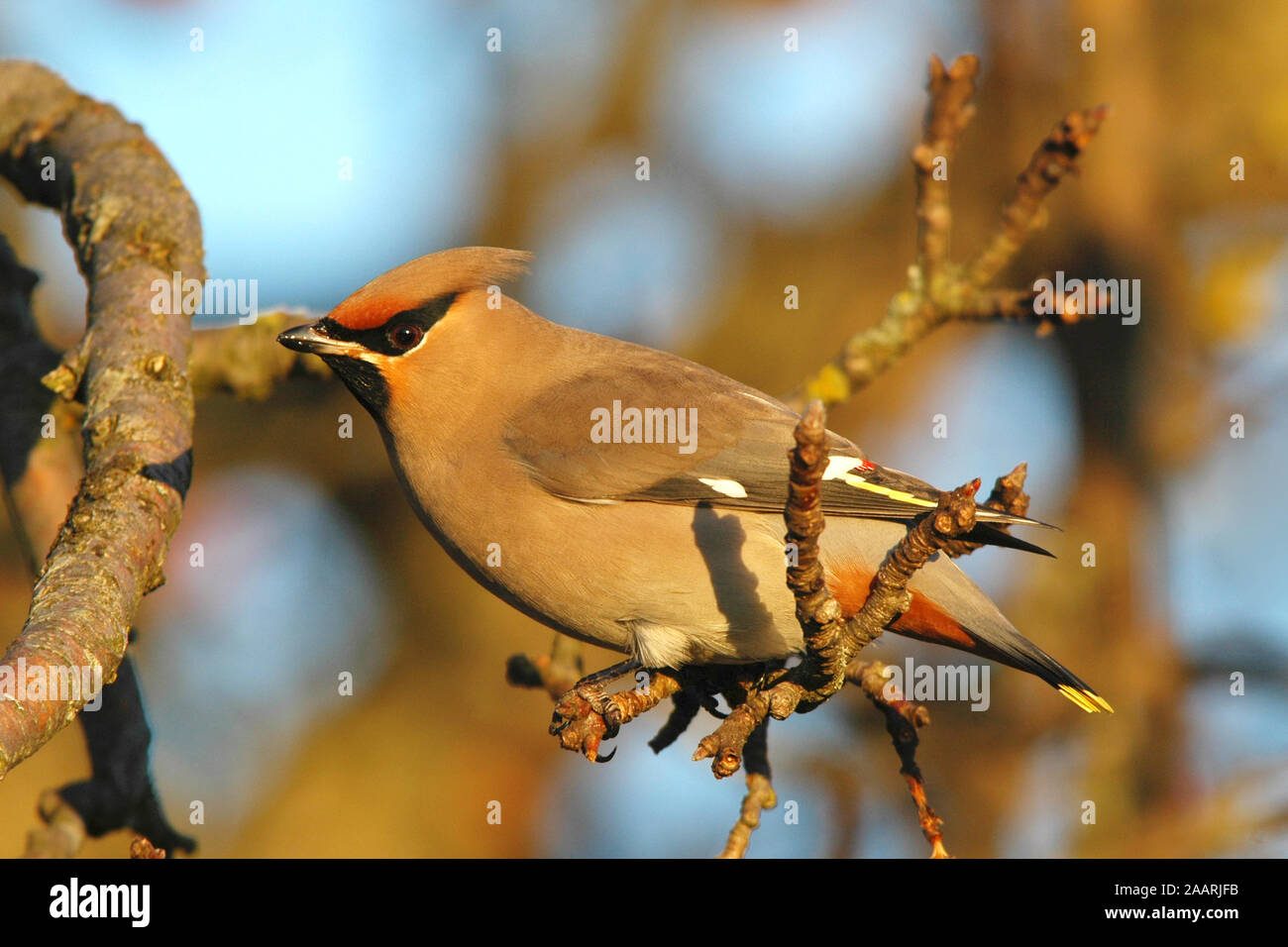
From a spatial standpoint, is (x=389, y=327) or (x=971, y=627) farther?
(x=389, y=327)

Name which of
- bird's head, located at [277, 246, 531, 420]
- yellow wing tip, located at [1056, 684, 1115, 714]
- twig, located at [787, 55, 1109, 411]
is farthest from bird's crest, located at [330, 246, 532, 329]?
Answer: yellow wing tip, located at [1056, 684, 1115, 714]

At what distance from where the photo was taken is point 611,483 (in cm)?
398

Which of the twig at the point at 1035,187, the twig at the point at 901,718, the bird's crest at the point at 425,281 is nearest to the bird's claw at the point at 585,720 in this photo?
the twig at the point at 901,718

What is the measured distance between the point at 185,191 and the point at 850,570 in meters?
2.46

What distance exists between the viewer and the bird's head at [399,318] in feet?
13.4

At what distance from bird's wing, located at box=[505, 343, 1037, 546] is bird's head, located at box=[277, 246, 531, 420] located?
1.35 feet

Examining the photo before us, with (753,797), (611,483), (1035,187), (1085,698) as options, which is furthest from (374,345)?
(1085,698)

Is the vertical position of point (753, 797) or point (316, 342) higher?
point (316, 342)

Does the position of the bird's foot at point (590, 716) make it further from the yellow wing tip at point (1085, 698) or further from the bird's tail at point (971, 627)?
the yellow wing tip at point (1085, 698)

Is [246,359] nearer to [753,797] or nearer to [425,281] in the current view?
[425,281]

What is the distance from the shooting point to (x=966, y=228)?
7406 mm

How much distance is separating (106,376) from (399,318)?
3.36 feet

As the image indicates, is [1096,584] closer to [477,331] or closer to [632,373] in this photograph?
[632,373]

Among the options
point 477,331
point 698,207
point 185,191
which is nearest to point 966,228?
point 698,207
